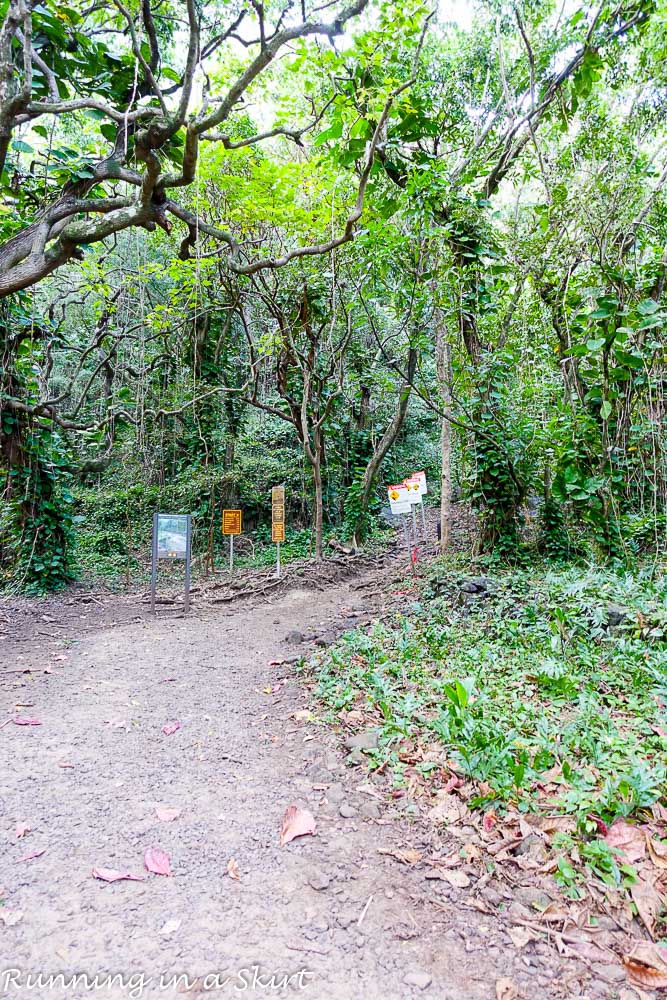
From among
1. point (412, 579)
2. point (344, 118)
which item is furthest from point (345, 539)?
point (344, 118)

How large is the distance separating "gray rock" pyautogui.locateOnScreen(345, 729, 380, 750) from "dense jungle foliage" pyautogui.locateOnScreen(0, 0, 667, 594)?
382 centimetres

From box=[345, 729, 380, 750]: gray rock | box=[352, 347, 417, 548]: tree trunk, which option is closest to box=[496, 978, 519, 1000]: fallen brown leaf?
box=[345, 729, 380, 750]: gray rock

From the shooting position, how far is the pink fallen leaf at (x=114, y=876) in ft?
7.40

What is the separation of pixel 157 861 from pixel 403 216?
7788mm

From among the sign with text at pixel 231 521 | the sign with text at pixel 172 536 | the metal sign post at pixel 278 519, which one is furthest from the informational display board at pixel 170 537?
the metal sign post at pixel 278 519

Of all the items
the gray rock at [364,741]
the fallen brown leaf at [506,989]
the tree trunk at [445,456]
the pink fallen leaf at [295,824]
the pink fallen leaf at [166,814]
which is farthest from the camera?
the tree trunk at [445,456]

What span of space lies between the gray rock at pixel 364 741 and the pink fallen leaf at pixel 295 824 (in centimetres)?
67

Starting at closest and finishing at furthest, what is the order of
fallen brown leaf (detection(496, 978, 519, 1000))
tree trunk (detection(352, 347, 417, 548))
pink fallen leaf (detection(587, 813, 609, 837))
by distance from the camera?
fallen brown leaf (detection(496, 978, 519, 1000)) → pink fallen leaf (detection(587, 813, 609, 837)) → tree trunk (detection(352, 347, 417, 548))

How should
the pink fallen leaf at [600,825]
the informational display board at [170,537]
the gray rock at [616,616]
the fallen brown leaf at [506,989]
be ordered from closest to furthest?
the fallen brown leaf at [506,989] → the pink fallen leaf at [600,825] → the gray rock at [616,616] → the informational display board at [170,537]

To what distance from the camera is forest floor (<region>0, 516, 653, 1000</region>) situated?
1820mm

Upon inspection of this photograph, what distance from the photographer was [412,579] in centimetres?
851

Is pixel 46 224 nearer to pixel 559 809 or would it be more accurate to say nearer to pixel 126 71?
pixel 126 71

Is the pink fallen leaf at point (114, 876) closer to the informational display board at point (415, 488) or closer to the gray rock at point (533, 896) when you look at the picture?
the gray rock at point (533, 896)

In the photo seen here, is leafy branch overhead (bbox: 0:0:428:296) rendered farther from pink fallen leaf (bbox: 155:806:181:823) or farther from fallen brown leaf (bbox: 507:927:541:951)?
fallen brown leaf (bbox: 507:927:541:951)
